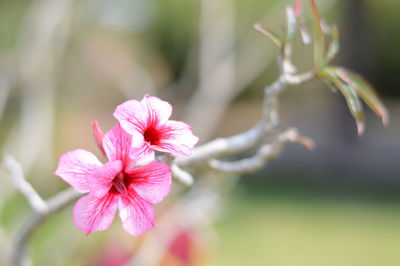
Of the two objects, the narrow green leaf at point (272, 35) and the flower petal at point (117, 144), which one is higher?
the flower petal at point (117, 144)

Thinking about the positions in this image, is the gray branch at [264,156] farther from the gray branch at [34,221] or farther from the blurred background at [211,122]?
the blurred background at [211,122]

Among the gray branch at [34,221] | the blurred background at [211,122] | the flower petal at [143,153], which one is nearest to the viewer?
the flower petal at [143,153]

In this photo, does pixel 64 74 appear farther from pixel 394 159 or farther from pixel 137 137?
pixel 137 137

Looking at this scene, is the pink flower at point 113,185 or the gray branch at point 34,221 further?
the gray branch at point 34,221

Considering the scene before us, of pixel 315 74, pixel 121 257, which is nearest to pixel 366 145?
pixel 121 257

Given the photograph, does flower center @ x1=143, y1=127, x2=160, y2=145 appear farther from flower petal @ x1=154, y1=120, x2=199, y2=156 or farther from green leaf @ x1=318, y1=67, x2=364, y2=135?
green leaf @ x1=318, y1=67, x2=364, y2=135

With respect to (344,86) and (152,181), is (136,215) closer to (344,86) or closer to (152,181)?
(152,181)

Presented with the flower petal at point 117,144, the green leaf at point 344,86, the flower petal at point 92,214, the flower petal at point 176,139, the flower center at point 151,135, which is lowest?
the green leaf at point 344,86

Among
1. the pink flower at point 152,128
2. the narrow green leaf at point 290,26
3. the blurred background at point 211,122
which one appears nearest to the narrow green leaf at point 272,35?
the narrow green leaf at point 290,26
